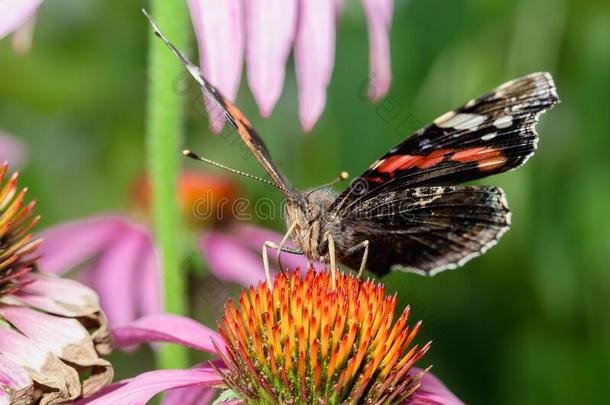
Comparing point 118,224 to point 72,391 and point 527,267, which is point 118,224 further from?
point 72,391

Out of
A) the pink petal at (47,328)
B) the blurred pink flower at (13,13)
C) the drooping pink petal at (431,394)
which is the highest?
the blurred pink flower at (13,13)

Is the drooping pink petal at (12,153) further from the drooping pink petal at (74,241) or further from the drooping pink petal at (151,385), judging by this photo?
the drooping pink petal at (151,385)

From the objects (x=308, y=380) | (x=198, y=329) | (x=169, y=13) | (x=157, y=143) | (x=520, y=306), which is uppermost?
(x=169, y=13)

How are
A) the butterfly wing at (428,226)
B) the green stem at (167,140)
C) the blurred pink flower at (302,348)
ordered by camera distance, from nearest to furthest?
the blurred pink flower at (302,348) → the green stem at (167,140) → the butterfly wing at (428,226)

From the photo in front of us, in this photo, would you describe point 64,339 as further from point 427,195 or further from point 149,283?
point 149,283

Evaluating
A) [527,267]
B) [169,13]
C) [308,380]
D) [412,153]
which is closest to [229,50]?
[169,13]

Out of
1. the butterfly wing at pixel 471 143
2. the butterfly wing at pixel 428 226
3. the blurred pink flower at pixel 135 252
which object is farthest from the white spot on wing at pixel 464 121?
the blurred pink flower at pixel 135 252
